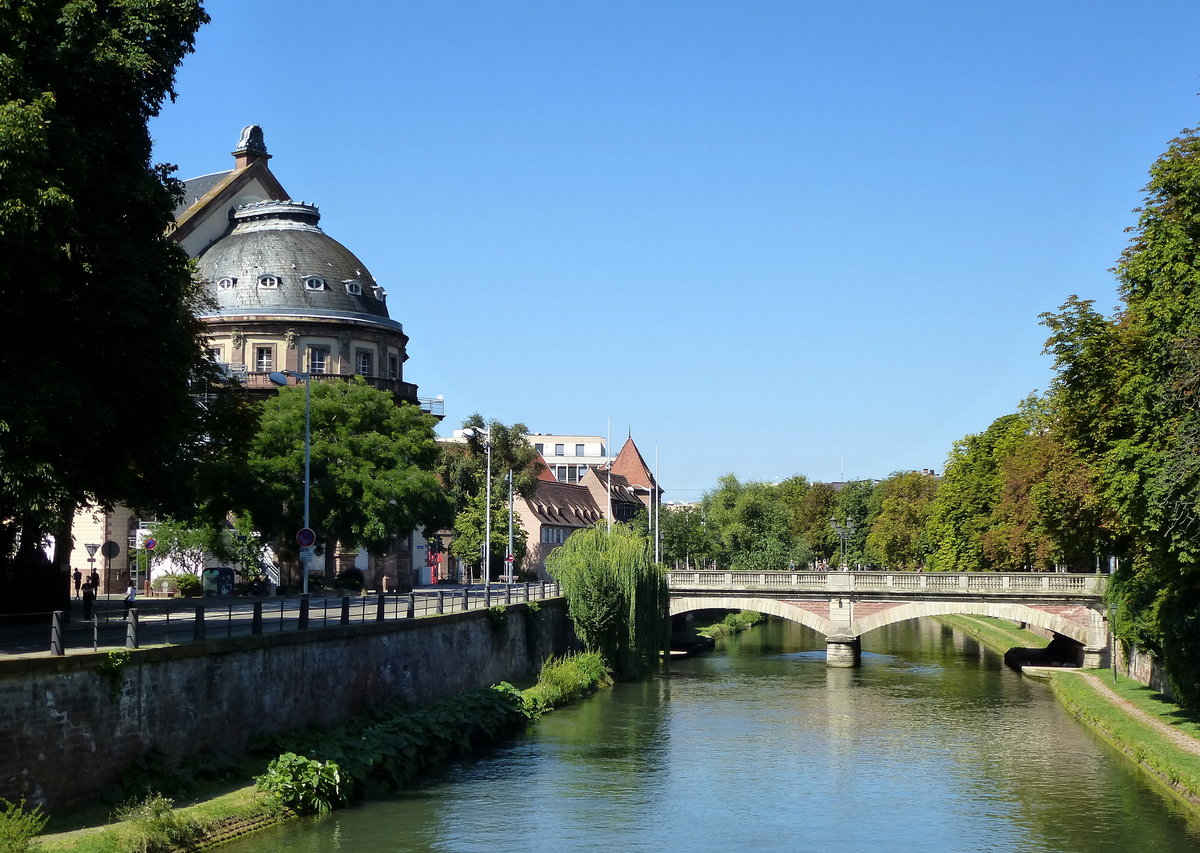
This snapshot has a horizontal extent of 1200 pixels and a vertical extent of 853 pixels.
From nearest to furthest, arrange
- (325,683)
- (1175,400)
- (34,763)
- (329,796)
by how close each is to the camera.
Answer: (34,763) → (329,796) → (1175,400) → (325,683)

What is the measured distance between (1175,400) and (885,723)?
1805cm

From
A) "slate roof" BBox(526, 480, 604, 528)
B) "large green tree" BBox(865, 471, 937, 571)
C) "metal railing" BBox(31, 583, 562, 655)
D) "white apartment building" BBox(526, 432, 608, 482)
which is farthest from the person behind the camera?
"white apartment building" BBox(526, 432, 608, 482)

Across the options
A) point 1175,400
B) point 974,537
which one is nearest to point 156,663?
point 1175,400

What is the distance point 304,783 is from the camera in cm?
2925

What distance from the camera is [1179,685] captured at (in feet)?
130

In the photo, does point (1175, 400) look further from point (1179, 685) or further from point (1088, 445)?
point (1179, 685)

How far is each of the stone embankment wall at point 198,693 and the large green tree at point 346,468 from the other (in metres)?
14.4

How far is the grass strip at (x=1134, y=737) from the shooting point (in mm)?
31953

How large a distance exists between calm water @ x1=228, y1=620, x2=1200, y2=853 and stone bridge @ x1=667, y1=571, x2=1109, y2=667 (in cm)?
732

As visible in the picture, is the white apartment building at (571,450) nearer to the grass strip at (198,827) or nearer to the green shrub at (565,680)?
the green shrub at (565,680)

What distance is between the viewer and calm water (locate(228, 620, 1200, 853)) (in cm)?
2856

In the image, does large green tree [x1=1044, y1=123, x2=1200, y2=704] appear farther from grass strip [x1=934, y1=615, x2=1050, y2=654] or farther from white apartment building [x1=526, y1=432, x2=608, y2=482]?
white apartment building [x1=526, y1=432, x2=608, y2=482]

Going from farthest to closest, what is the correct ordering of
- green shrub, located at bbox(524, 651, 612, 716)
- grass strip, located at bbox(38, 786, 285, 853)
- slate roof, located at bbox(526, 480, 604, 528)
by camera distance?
slate roof, located at bbox(526, 480, 604, 528), green shrub, located at bbox(524, 651, 612, 716), grass strip, located at bbox(38, 786, 285, 853)

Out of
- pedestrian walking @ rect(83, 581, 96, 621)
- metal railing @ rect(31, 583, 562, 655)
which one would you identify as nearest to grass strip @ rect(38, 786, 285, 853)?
metal railing @ rect(31, 583, 562, 655)
